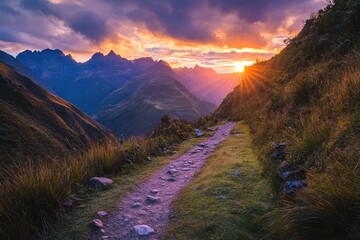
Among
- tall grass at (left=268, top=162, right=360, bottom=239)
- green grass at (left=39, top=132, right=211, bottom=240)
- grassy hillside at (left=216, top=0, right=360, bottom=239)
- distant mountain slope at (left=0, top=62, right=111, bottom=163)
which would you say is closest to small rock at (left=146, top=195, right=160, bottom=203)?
green grass at (left=39, top=132, right=211, bottom=240)

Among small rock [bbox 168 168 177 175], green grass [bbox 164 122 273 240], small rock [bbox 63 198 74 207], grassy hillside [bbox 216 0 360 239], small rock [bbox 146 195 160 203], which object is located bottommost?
small rock [bbox 168 168 177 175]

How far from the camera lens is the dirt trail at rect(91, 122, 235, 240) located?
5.99 metres

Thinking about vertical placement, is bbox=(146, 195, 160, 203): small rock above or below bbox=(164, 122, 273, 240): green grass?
below

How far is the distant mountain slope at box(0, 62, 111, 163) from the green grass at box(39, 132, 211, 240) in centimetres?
3788

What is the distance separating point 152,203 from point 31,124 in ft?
285

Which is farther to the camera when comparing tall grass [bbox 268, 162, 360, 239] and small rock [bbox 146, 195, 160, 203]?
small rock [bbox 146, 195, 160, 203]

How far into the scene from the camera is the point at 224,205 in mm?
6738

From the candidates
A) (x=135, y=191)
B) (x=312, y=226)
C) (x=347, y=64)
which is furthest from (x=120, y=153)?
(x=347, y=64)

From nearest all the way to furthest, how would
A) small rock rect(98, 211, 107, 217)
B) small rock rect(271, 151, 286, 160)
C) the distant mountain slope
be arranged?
small rock rect(98, 211, 107, 217) < small rock rect(271, 151, 286, 160) < the distant mountain slope

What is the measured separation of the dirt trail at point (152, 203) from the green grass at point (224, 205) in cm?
32

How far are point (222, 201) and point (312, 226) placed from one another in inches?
115

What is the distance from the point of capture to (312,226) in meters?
4.27

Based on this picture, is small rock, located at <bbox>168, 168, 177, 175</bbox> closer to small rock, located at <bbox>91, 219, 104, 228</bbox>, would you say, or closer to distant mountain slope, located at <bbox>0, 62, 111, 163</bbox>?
small rock, located at <bbox>91, 219, 104, 228</bbox>

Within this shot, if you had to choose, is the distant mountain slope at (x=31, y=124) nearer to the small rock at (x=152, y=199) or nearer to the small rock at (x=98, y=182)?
the small rock at (x=98, y=182)
